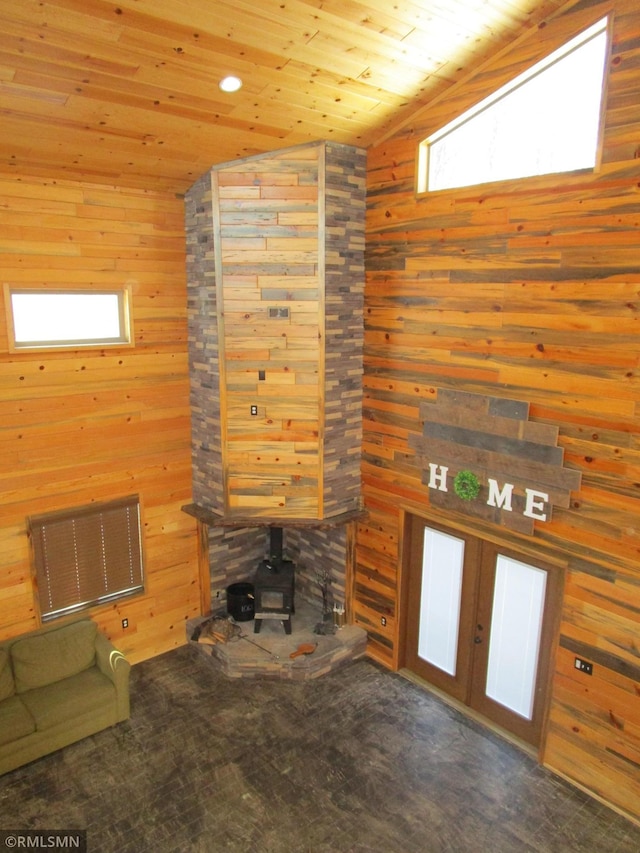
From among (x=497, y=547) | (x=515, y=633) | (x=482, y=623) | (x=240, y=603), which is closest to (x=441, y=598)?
(x=482, y=623)

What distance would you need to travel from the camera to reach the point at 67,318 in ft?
20.4

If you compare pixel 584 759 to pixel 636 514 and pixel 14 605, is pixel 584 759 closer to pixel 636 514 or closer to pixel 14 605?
pixel 636 514

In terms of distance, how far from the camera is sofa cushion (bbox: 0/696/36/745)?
5461 mm

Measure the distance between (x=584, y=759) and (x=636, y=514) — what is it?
231 cm

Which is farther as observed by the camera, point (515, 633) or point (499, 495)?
point (515, 633)

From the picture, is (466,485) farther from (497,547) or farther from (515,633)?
(515,633)

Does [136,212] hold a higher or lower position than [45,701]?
higher

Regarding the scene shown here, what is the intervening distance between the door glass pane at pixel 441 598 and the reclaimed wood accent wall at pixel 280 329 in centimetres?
106

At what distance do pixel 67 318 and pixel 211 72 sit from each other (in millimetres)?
2878

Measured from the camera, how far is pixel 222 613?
7.72 meters

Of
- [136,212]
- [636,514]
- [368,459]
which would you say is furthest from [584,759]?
[136,212]

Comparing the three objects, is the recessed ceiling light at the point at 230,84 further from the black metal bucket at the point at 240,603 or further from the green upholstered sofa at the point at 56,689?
the black metal bucket at the point at 240,603

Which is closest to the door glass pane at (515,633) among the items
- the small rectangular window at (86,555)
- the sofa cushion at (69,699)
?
the sofa cushion at (69,699)

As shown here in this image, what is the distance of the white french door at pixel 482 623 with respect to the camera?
571cm
